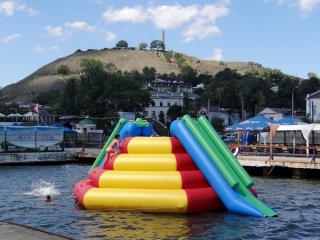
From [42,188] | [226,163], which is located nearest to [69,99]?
[42,188]

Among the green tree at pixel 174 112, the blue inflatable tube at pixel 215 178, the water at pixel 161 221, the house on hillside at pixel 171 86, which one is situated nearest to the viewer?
the water at pixel 161 221

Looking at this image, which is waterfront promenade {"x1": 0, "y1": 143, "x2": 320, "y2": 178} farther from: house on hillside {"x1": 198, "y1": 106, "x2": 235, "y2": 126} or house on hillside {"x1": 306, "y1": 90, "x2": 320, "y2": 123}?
house on hillside {"x1": 198, "y1": 106, "x2": 235, "y2": 126}

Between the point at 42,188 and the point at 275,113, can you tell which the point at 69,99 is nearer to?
the point at 275,113

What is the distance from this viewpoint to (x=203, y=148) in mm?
17891

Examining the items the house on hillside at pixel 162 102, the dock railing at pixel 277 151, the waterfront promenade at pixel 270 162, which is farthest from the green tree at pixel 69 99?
the dock railing at pixel 277 151

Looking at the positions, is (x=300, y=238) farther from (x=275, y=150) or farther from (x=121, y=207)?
(x=275, y=150)

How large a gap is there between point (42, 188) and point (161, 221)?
1094 centimetres

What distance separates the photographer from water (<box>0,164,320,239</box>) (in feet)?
49.3

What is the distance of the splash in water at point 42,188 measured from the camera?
23.7m

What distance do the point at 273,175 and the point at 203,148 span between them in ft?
52.3

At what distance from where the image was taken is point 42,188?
2573 cm

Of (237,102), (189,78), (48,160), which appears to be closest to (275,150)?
(48,160)

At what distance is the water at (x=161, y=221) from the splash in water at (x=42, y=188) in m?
0.22

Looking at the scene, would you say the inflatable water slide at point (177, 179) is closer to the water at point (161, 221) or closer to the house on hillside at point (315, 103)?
the water at point (161, 221)
